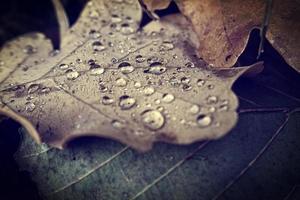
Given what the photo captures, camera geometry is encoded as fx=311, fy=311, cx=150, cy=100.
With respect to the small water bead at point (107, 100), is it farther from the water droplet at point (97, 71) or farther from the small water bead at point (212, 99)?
the small water bead at point (212, 99)

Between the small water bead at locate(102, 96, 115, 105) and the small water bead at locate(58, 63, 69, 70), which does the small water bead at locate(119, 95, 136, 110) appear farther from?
the small water bead at locate(58, 63, 69, 70)

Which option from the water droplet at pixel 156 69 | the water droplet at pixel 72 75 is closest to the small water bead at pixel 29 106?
the water droplet at pixel 72 75

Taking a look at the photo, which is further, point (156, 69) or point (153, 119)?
point (156, 69)

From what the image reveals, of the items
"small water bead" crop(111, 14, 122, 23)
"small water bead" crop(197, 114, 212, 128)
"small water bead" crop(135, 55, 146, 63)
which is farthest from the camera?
"small water bead" crop(111, 14, 122, 23)

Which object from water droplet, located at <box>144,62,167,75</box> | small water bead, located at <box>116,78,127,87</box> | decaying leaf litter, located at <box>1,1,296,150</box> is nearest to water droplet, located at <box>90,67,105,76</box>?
decaying leaf litter, located at <box>1,1,296,150</box>

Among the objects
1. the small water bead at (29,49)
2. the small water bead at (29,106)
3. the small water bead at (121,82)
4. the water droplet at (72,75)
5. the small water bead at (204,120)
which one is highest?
the small water bead at (29,49)

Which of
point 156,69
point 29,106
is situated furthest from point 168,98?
point 29,106

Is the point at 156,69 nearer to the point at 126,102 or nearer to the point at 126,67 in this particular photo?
the point at 126,67
